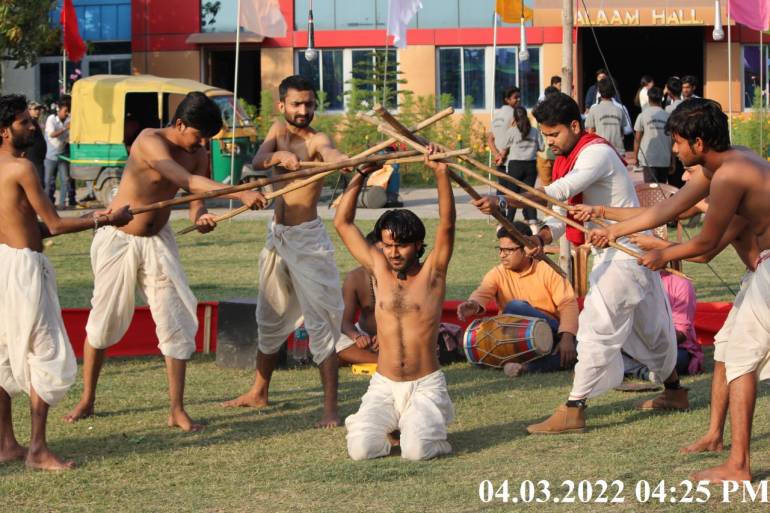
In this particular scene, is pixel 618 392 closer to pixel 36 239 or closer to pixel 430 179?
pixel 36 239

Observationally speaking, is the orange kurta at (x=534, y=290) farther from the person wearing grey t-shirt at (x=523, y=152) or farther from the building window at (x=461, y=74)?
the building window at (x=461, y=74)

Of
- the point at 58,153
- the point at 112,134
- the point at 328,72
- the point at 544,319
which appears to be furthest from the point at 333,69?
the point at 544,319

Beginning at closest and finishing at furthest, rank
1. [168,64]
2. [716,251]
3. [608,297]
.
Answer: [716,251]
[608,297]
[168,64]

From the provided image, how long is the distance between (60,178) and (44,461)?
16.2 meters

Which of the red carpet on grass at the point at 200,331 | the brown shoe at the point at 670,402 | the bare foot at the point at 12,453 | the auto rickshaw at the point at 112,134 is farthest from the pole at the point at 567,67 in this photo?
the auto rickshaw at the point at 112,134

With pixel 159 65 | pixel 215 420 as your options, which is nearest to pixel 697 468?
pixel 215 420

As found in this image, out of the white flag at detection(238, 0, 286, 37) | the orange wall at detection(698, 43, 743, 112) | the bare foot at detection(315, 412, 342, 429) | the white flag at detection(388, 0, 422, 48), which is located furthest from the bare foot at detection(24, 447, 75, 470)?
the orange wall at detection(698, 43, 743, 112)

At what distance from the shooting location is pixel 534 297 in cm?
958

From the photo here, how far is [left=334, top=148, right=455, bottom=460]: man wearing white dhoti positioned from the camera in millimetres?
6770

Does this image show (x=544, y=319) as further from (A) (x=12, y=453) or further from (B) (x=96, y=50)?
(B) (x=96, y=50)

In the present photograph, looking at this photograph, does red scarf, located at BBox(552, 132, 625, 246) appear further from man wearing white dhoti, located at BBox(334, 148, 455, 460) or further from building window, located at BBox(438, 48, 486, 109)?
building window, located at BBox(438, 48, 486, 109)

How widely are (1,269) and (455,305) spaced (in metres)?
4.35

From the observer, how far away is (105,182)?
2172 centimetres

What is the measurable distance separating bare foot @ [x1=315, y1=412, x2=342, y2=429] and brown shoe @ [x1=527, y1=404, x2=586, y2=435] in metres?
1.17
